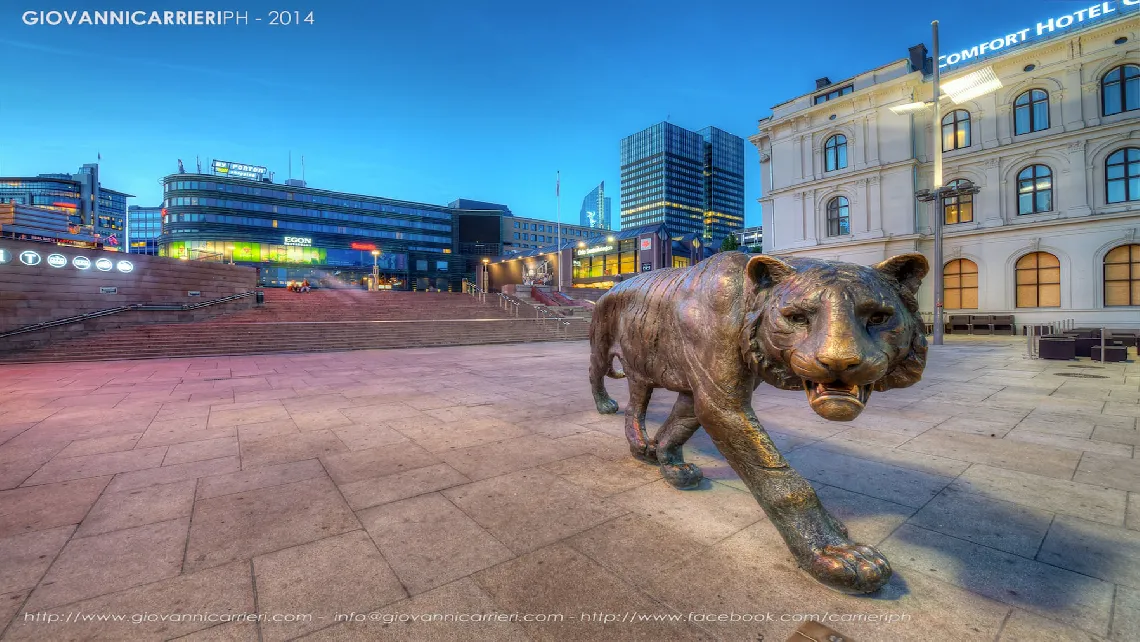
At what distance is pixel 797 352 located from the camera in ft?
6.84

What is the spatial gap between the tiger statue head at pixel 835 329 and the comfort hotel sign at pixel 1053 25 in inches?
1252

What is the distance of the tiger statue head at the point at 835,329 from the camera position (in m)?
1.97

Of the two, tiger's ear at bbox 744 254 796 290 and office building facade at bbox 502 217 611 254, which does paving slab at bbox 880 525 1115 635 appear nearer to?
tiger's ear at bbox 744 254 796 290

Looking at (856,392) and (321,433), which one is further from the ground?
(856,392)

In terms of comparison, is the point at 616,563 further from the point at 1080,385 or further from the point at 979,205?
the point at 979,205

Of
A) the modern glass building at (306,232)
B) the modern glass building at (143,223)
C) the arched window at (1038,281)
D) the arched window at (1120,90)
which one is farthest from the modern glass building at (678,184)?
the modern glass building at (143,223)

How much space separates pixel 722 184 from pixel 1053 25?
14636 cm

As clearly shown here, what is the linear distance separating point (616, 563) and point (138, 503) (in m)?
3.52

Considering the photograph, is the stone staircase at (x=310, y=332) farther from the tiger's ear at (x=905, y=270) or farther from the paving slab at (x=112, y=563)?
the tiger's ear at (x=905, y=270)

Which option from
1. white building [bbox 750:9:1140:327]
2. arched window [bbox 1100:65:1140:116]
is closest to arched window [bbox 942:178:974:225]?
white building [bbox 750:9:1140:327]

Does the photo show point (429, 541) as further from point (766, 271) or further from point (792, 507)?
point (766, 271)

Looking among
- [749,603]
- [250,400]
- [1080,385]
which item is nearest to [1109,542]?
[749,603]

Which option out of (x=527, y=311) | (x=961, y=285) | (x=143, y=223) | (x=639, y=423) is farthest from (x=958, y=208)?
(x=143, y=223)

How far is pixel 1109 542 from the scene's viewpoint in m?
2.60
